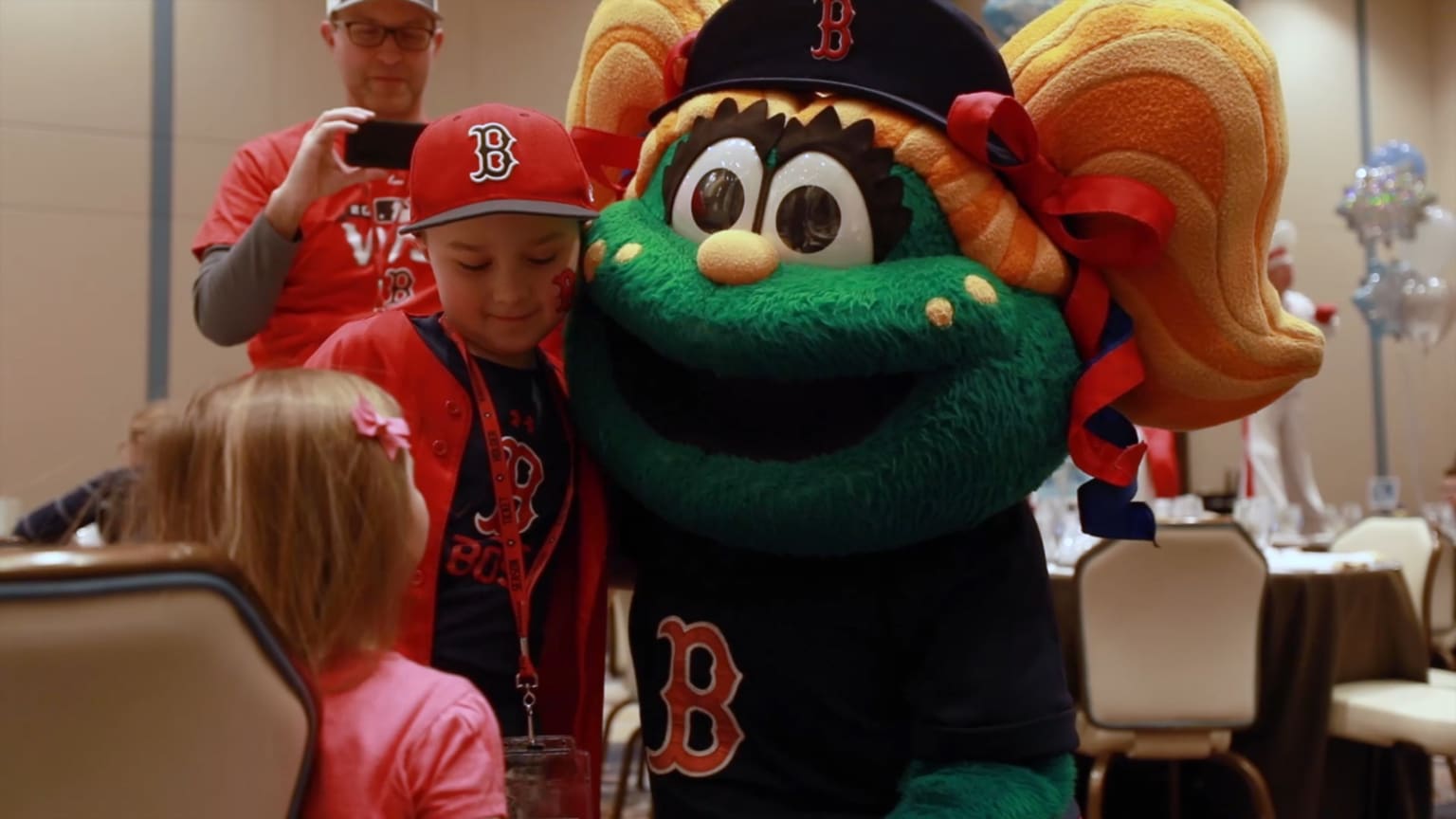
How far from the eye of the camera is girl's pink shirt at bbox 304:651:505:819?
97 cm

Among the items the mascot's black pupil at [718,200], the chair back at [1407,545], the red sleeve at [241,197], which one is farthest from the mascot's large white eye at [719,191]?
the chair back at [1407,545]

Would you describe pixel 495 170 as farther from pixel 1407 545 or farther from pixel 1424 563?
pixel 1407 545

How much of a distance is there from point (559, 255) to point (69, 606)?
0.70 metres

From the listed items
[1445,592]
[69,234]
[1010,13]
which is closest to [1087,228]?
[1010,13]

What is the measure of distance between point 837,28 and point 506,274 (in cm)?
42

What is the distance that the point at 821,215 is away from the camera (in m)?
1.27

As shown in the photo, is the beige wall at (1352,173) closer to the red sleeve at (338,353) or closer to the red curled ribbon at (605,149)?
the red curled ribbon at (605,149)

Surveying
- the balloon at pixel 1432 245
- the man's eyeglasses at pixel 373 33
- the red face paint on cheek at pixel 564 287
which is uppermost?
the balloon at pixel 1432 245

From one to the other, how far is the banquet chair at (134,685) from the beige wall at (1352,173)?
840 centimetres

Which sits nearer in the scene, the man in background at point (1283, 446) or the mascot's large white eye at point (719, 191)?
the mascot's large white eye at point (719, 191)

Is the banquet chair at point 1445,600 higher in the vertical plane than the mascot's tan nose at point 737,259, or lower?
lower

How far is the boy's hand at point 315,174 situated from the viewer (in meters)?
1.69

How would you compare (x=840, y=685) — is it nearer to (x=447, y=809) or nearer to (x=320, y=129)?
(x=447, y=809)

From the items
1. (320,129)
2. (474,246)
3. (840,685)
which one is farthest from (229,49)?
(840,685)
